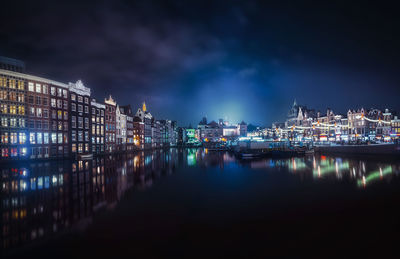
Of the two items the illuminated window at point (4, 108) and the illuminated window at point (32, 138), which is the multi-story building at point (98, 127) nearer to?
the illuminated window at point (32, 138)

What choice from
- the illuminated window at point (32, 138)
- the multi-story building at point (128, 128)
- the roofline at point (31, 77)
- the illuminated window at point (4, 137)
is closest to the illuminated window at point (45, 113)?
the illuminated window at point (32, 138)

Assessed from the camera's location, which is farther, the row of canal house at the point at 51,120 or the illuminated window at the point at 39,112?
the illuminated window at the point at 39,112

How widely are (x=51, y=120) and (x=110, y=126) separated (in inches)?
929

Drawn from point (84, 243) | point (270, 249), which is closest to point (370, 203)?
point (270, 249)

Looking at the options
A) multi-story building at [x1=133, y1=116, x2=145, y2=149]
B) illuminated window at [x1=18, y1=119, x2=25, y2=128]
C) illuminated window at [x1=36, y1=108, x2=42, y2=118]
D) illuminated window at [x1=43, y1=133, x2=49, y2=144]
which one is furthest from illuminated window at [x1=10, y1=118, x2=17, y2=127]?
multi-story building at [x1=133, y1=116, x2=145, y2=149]

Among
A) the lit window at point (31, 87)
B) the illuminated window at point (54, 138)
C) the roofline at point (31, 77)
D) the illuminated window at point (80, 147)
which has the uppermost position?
the roofline at point (31, 77)

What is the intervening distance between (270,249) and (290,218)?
14.6 feet

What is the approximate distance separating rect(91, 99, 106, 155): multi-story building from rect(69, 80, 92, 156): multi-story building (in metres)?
2.31

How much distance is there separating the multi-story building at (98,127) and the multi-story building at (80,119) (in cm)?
231

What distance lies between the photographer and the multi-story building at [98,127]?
67.7 m

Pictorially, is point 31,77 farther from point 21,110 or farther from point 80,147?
point 80,147

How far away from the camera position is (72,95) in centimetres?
5988

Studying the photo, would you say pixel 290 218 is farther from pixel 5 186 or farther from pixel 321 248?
pixel 5 186

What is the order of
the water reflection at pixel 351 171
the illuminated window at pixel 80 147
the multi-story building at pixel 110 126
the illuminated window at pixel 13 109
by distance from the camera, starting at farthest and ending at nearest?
the multi-story building at pixel 110 126
the illuminated window at pixel 80 147
the illuminated window at pixel 13 109
the water reflection at pixel 351 171
